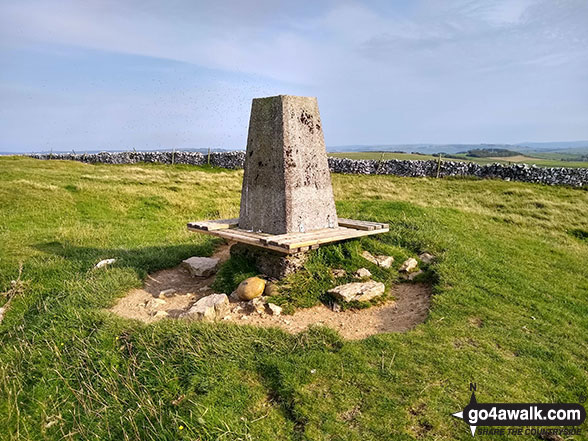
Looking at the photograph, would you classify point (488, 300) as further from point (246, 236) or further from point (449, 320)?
point (246, 236)

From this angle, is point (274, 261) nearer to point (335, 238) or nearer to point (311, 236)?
point (311, 236)

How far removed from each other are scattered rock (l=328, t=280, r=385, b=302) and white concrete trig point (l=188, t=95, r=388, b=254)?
2.59 ft

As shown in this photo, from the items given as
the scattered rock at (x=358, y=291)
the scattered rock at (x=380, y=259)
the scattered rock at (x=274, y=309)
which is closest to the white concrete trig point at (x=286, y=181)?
the scattered rock at (x=380, y=259)

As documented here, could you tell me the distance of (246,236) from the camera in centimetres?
693

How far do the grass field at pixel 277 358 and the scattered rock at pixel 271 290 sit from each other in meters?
0.51

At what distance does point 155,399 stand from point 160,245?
19.6 ft

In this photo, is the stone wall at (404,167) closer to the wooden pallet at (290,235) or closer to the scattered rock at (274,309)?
the wooden pallet at (290,235)

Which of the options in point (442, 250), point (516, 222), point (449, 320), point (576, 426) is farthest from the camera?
point (516, 222)

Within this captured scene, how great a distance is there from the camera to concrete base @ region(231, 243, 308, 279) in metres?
6.88

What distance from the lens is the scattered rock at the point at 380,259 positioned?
7.74 m

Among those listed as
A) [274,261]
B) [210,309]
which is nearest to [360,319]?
[274,261]

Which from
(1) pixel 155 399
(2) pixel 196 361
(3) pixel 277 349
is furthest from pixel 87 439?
(3) pixel 277 349

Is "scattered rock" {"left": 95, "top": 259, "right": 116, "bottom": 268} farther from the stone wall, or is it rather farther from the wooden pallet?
the stone wall

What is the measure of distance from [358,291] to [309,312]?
0.92m
